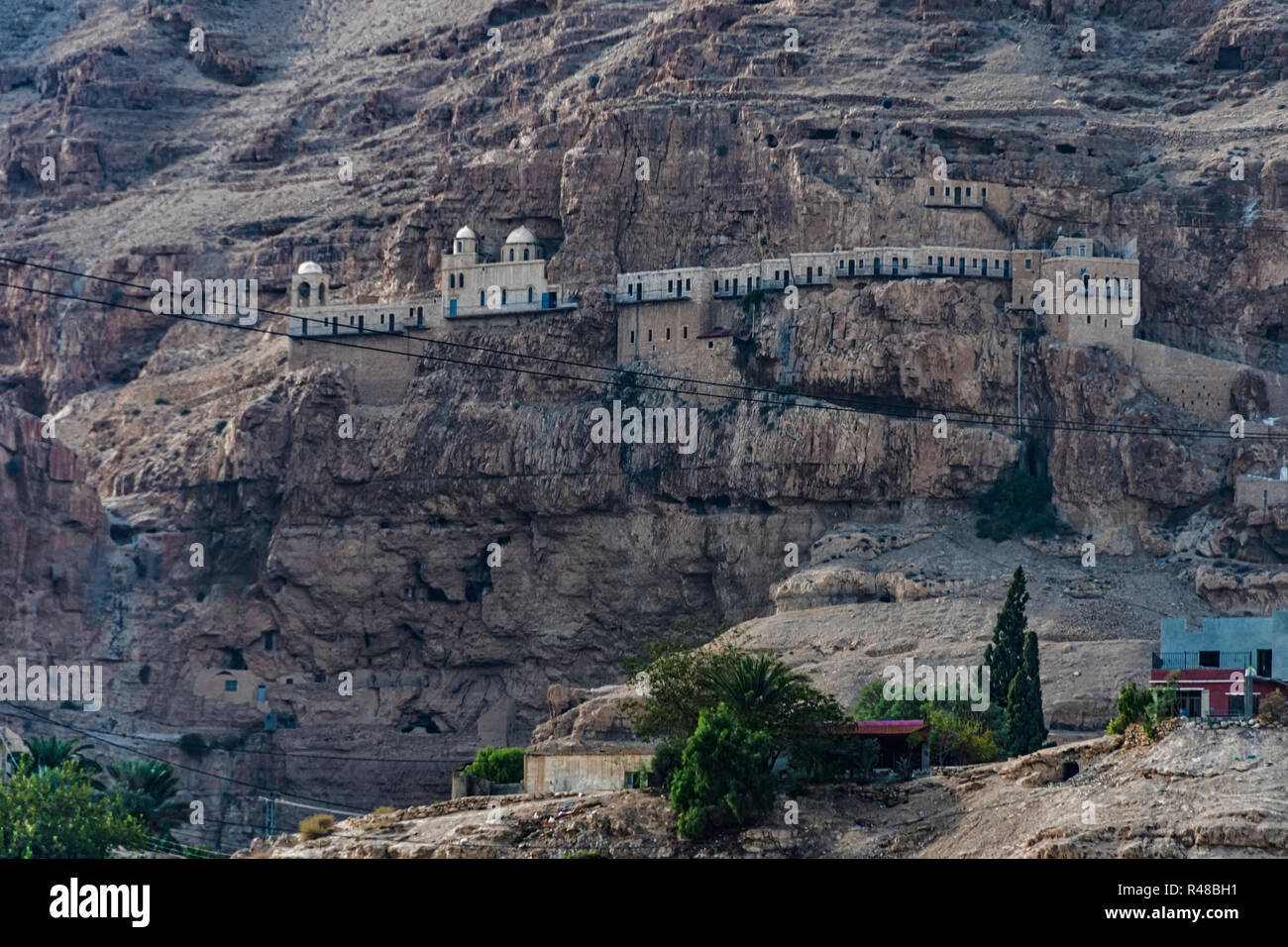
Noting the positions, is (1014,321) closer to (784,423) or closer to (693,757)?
(784,423)

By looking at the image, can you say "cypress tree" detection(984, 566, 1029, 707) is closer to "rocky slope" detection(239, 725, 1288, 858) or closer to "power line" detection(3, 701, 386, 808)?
"rocky slope" detection(239, 725, 1288, 858)

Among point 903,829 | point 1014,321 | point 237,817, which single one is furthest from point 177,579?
point 903,829

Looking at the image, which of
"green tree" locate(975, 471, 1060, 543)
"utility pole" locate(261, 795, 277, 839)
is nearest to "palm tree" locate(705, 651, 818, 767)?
"green tree" locate(975, 471, 1060, 543)

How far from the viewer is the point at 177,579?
124 meters

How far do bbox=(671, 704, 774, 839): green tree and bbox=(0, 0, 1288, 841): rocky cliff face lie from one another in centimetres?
2524

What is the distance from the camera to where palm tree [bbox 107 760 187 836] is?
93.4 meters

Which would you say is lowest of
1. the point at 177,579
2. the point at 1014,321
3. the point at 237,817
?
the point at 237,817

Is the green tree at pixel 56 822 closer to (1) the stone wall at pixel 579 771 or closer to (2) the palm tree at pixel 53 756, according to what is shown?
(2) the palm tree at pixel 53 756

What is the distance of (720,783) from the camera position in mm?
79938

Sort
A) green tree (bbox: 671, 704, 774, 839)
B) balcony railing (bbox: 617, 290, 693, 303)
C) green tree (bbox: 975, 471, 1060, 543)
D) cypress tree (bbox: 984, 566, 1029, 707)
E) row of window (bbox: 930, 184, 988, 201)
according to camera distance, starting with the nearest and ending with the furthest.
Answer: green tree (bbox: 671, 704, 774, 839) → cypress tree (bbox: 984, 566, 1029, 707) → green tree (bbox: 975, 471, 1060, 543) → balcony railing (bbox: 617, 290, 693, 303) → row of window (bbox: 930, 184, 988, 201)

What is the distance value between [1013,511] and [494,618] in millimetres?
19821

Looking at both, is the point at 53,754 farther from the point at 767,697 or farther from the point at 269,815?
the point at 767,697

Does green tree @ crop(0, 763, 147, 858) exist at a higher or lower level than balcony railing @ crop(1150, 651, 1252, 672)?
lower

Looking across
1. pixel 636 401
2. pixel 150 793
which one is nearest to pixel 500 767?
pixel 150 793
